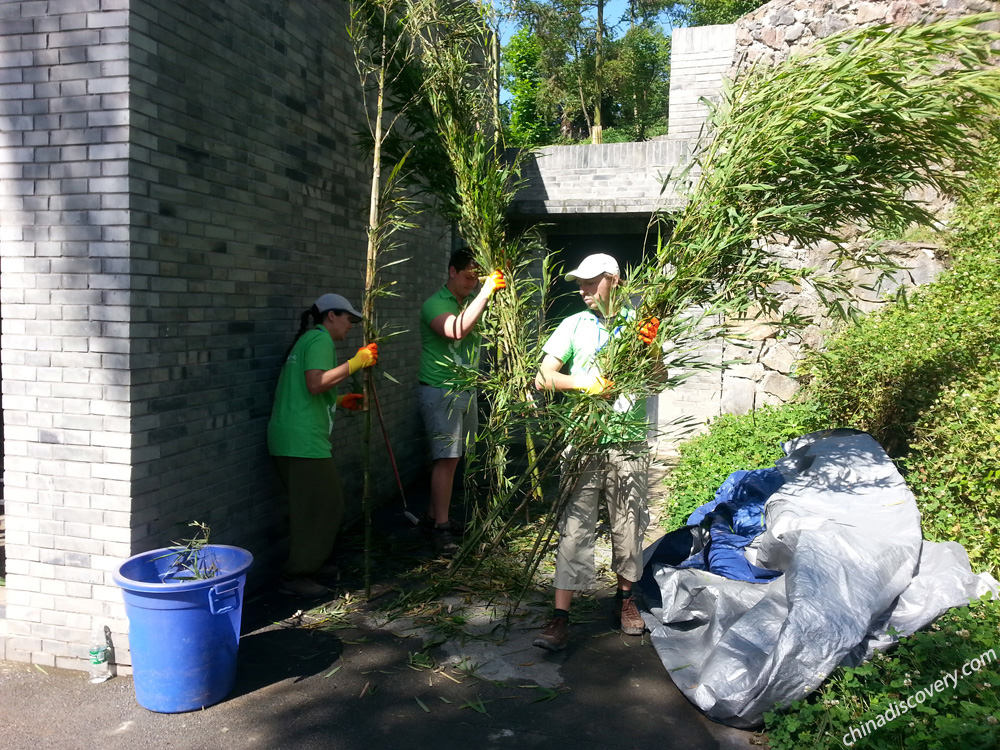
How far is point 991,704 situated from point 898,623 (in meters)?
0.69

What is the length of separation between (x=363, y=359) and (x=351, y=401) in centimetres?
61

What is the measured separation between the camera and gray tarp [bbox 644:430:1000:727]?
3.20 metres

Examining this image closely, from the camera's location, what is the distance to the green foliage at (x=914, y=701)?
2793mm

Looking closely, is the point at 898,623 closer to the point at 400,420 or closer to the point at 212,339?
the point at 212,339

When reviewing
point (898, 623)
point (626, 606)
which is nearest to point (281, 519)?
point (626, 606)

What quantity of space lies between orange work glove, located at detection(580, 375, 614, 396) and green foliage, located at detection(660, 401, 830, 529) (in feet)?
7.47

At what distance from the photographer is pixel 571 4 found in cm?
2786

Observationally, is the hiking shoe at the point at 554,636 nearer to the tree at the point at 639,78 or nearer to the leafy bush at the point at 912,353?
the leafy bush at the point at 912,353

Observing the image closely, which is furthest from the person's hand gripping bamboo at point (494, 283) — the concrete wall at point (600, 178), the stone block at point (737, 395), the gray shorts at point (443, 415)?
the concrete wall at point (600, 178)

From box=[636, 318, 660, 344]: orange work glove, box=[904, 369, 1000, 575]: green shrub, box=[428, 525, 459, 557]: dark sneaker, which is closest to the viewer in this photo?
box=[636, 318, 660, 344]: orange work glove

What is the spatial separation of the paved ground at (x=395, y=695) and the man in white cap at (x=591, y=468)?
0.32 meters

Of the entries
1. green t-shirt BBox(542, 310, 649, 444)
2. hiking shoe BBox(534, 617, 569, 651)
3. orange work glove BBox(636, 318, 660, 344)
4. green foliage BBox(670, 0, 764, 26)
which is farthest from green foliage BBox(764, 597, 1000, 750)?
green foliage BBox(670, 0, 764, 26)

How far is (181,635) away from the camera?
10.7 ft

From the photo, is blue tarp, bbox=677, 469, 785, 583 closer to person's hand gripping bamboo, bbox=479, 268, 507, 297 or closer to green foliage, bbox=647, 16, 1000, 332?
green foliage, bbox=647, 16, 1000, 332
